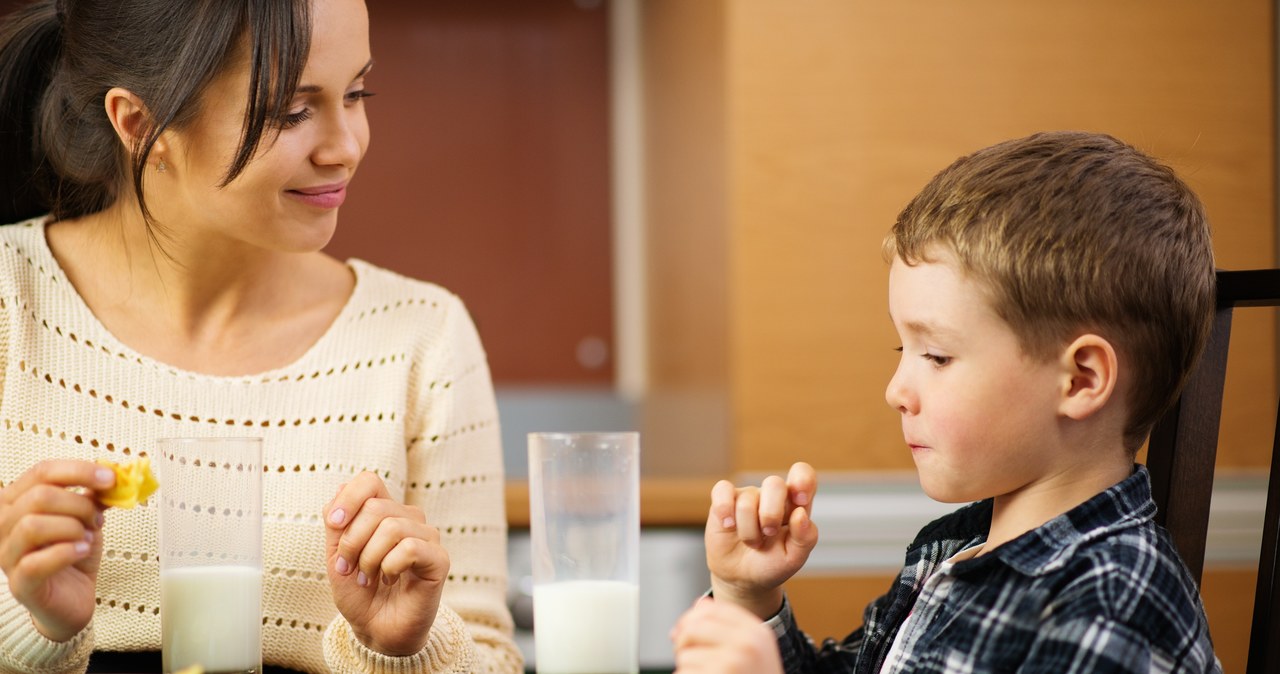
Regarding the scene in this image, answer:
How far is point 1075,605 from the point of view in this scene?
0.80 metres

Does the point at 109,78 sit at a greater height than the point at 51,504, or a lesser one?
greater

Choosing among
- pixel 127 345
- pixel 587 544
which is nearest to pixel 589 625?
pixel 587 544

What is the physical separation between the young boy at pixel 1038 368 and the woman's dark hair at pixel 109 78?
2.04 ft

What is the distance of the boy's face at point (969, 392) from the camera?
0.89 m

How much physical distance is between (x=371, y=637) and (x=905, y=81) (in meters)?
1.31

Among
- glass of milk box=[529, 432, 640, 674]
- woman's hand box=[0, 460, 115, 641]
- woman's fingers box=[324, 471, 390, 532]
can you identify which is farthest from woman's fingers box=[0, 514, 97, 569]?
glass of milk box=[529, 432, 640, 674]

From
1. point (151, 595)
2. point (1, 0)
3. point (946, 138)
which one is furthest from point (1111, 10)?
point (1, 0)

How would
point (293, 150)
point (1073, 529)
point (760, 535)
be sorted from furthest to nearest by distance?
point (293, 150), point (760, 535), point (1073, 529)

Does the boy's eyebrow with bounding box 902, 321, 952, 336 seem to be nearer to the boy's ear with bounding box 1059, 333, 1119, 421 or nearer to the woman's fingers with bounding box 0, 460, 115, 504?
the boy's ear with bounding box 1059, 333, 1119, 421

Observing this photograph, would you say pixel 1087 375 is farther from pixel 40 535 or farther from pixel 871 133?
pixel 871 133

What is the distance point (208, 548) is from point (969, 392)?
0.53 meters

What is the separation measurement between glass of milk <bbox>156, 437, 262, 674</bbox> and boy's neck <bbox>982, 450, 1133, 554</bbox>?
52 cm

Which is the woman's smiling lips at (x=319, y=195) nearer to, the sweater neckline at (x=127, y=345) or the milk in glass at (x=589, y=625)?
the sweater neckline at (x=127, y=345)

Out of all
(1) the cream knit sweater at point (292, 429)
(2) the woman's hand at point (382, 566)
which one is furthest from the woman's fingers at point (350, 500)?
(1) the cream knit sweater at point (292, 429)
